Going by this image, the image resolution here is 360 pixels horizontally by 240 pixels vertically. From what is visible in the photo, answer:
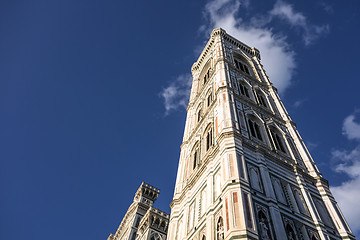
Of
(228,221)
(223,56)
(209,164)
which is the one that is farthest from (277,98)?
(228,221)

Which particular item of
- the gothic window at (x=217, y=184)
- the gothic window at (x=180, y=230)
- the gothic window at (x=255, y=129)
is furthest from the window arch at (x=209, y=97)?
the gothic window at (x=180, y=230)

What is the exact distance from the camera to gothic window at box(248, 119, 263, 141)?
50.8ft

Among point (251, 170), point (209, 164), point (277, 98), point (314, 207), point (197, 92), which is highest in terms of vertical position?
point (197, 92)

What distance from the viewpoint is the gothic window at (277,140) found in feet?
51.5

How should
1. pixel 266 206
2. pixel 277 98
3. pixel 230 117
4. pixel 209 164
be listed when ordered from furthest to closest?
pixel 277 98 < pixel 230 117 < pixel 209 164 < pixel 266 206

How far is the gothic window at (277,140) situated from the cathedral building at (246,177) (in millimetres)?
59

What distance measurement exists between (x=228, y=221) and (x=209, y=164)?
180 inches

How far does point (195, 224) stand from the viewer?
12023mm

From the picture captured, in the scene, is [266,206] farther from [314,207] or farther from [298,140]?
[298,140]

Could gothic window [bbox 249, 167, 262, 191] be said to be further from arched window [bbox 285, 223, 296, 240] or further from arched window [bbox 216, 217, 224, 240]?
arched window [bbox 216, 217, 224, 240]

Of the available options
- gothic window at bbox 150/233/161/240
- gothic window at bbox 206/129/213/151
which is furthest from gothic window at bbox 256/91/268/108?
gothic window at bbox 150/233/161/240

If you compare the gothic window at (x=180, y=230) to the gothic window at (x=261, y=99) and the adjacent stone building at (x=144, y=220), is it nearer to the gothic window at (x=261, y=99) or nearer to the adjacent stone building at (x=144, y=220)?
the gothic window at (x=261, y=99)

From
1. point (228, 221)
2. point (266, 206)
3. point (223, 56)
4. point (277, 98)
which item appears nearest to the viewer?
point (228, 221)

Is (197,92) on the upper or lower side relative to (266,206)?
upper
